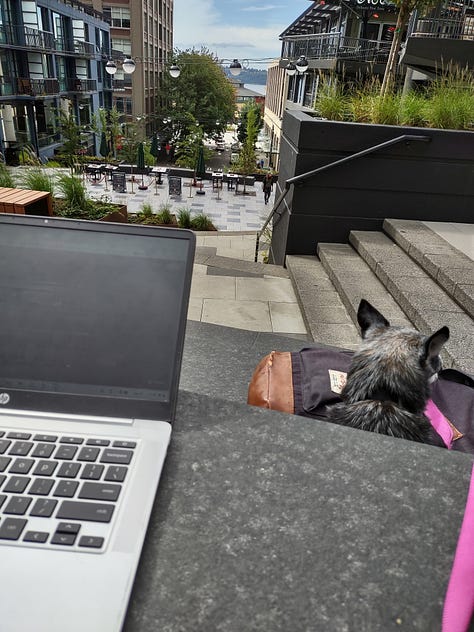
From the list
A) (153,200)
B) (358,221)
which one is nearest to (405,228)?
(358,221)

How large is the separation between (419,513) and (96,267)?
83cm

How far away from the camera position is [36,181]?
288 inches

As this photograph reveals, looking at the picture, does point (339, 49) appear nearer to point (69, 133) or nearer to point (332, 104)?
point (69, 133)

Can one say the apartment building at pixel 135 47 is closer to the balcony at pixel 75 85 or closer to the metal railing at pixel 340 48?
the balcony at pixel 75 85

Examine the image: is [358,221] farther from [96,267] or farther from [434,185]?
[96,267]

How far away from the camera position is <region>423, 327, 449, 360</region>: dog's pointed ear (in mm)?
1557

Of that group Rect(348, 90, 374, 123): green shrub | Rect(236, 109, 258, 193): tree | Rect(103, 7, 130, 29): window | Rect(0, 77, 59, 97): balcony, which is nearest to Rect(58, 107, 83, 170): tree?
Rect(0, 77, 59, 97): balcony

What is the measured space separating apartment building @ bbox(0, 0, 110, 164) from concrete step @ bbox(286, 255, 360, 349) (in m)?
21.6

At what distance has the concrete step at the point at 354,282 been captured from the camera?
171 inches

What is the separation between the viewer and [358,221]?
20.7ft

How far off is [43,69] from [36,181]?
94.2 feet

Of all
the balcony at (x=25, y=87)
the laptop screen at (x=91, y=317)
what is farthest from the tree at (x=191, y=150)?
the laptop screen at (x=91, y=317)

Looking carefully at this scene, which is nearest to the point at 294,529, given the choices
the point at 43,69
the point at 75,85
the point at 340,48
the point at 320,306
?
the point at 320,306

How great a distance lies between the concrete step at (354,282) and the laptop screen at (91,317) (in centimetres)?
320
